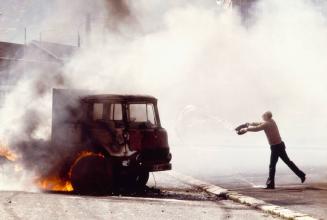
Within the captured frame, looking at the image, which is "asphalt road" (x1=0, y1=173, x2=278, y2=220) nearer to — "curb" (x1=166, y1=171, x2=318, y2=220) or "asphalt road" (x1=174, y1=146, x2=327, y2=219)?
"curb" (x1=166, y1=171, x2=318, y2=220)

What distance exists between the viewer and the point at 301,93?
31.6 meters

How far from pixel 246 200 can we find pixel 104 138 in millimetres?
3157

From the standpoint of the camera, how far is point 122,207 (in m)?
8.20

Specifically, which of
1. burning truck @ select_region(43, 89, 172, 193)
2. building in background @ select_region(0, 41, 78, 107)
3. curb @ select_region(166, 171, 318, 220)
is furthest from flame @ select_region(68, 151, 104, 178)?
building in background @ select_region(0, 41, 78, 107)

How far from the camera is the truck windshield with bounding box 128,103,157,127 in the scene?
34.6ft

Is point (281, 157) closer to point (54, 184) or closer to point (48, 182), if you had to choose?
point (54, 184)

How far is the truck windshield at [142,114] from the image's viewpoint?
10.5 metres

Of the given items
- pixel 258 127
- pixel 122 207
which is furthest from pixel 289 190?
pixel 122 207

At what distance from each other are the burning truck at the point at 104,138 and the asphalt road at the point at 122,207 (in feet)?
→ 1.94

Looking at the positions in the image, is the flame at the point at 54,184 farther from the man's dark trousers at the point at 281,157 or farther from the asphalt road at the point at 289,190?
the man's dark trousers at the point at 281,157

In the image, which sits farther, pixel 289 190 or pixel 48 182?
pixel 48 182

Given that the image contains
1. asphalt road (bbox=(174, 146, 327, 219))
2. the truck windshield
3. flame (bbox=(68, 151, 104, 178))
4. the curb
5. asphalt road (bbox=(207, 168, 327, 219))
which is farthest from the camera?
the truck windshield

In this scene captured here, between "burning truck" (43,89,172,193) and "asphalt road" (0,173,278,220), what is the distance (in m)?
0.59

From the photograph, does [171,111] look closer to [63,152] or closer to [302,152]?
[302,152]
